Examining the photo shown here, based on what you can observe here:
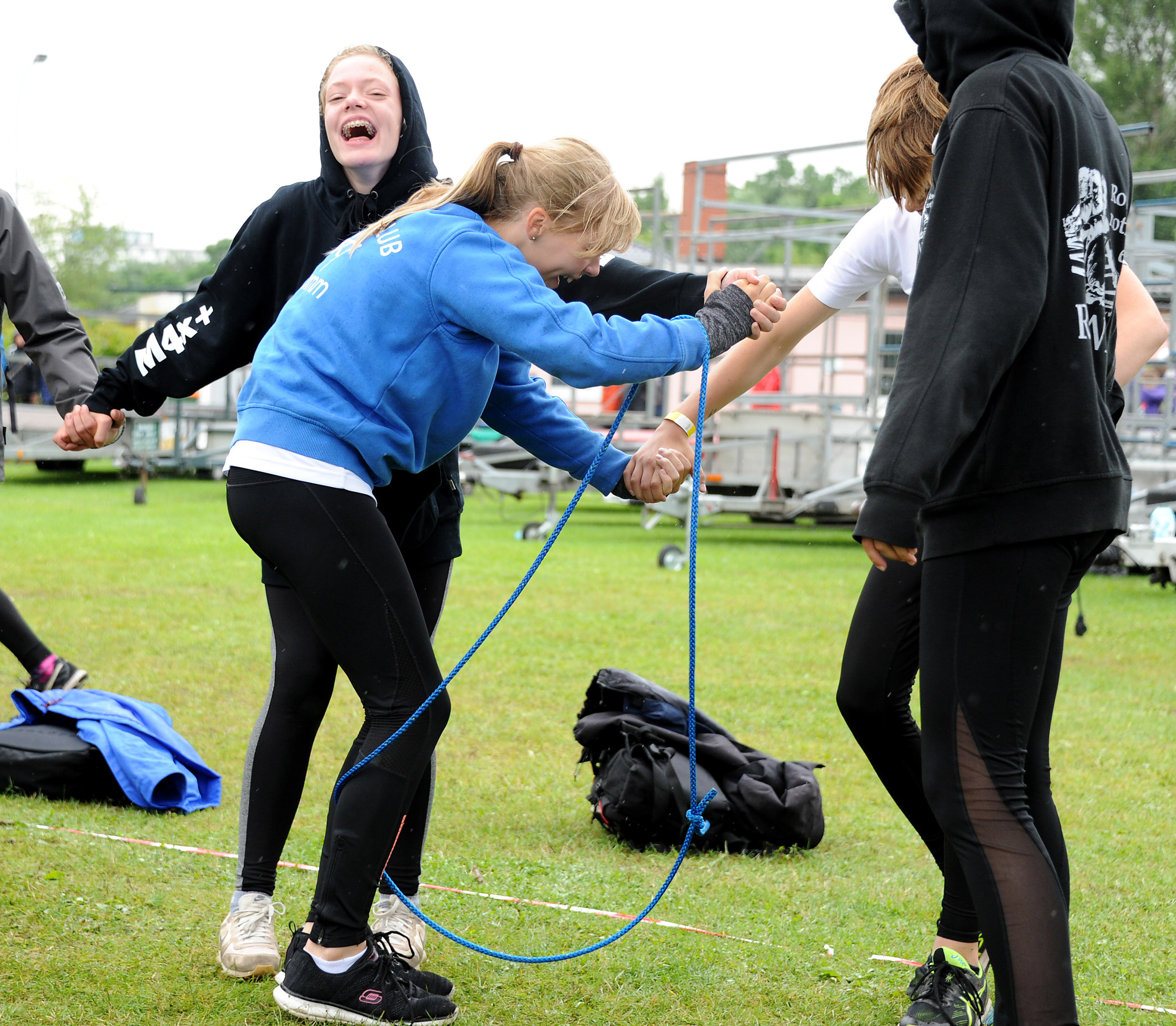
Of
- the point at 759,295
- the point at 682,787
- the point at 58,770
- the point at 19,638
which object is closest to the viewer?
the point at 759,295

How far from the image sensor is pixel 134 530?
15.6 metres

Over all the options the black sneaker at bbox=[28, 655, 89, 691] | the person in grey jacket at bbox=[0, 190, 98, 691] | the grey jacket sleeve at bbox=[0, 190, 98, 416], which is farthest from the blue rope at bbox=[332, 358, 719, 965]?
the black sneaker at bbox=[28, 655, 89, 691]

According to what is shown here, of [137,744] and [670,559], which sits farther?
[670,559]

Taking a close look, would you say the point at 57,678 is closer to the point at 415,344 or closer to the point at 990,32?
the point at 415,344

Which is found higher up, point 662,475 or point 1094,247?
point 1094,247

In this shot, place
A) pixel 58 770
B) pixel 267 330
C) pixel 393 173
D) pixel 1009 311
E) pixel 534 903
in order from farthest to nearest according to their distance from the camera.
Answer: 1. pixel 58 770
2. pixel 534 903
3. pixel 267 330
4. pixel 393 173
5. pixel 1009 311

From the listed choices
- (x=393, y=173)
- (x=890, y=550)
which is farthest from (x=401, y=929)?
(x=393, y=173)

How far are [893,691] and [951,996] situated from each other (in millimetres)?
641

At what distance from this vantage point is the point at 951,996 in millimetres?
2678

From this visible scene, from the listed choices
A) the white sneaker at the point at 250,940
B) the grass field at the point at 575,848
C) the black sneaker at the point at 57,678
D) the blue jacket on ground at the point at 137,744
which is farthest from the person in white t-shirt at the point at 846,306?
the black sneaker at the point at 57,678

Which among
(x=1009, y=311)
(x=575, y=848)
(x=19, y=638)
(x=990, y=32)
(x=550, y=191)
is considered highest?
(x=990, y=32)

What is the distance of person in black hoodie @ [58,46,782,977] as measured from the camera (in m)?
2.93

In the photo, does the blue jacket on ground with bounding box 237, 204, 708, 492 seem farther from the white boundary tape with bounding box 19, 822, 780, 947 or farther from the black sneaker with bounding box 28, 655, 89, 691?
the black sneaker with bounding box 28, 655, 89, 691

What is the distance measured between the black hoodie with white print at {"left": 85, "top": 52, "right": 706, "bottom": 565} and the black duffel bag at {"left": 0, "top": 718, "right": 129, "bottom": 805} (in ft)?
5.40
